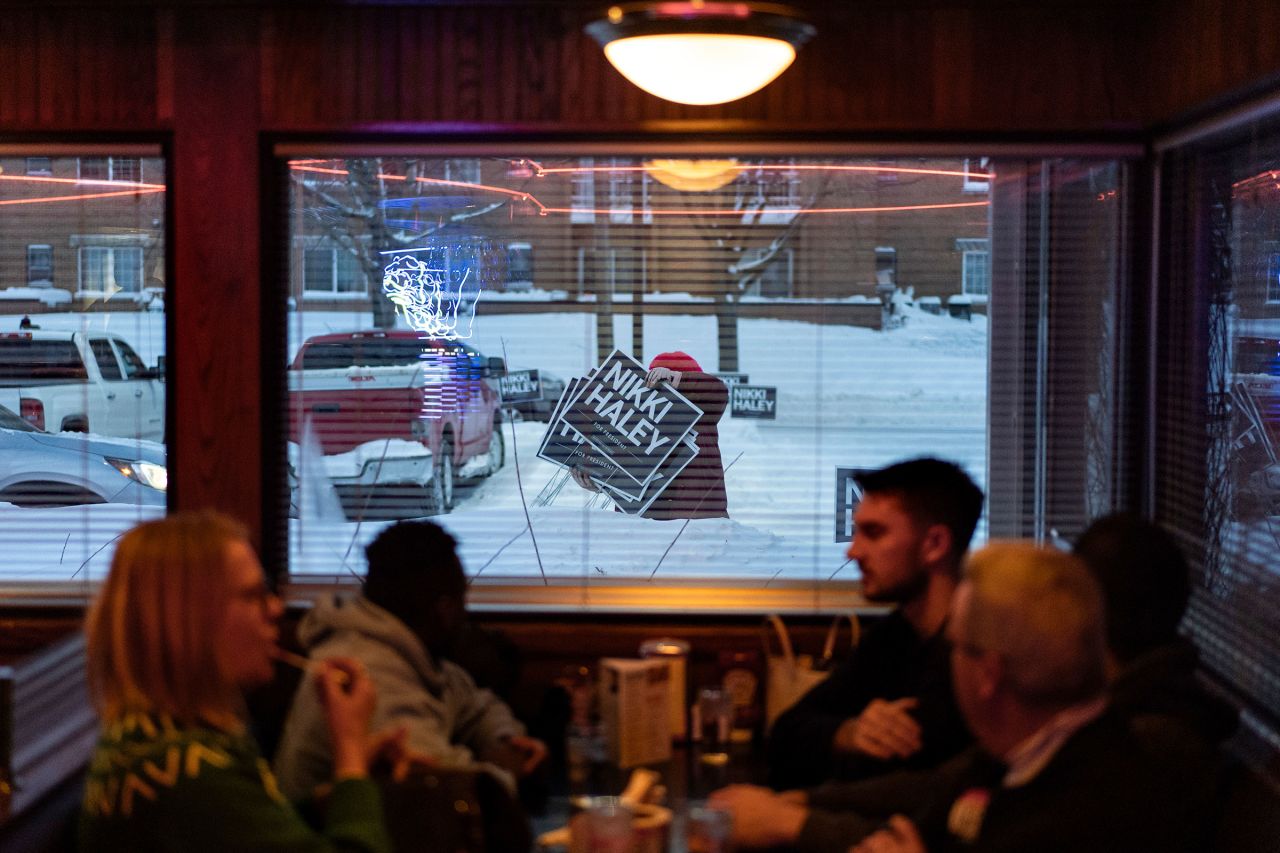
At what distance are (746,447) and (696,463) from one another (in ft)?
0.52

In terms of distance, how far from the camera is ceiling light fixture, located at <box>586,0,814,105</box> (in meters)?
2.44

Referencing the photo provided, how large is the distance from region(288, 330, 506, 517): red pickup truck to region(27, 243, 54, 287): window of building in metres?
0.82

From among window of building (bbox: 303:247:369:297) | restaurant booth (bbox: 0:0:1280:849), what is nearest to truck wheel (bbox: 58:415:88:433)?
restaurant booth (bbox: 0:0:1280:849)

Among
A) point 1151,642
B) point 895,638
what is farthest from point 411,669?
point 1151,642

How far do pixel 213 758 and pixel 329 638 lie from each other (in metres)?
0.77

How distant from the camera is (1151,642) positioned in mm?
2633

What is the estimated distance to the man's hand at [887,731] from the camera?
267 centimetres

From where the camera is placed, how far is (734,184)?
4215mm

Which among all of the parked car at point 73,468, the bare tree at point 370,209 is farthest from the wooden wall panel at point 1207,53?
the parked car at point 73,468

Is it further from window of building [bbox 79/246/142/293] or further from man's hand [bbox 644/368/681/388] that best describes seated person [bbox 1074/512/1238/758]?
window of building [bbox 79/246/142/293]

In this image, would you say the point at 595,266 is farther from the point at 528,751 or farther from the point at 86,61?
the point at 528,751

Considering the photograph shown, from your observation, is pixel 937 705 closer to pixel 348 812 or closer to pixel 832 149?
pixel 348 812

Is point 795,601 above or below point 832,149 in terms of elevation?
below

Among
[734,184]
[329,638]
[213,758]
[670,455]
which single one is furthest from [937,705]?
[734,184]
